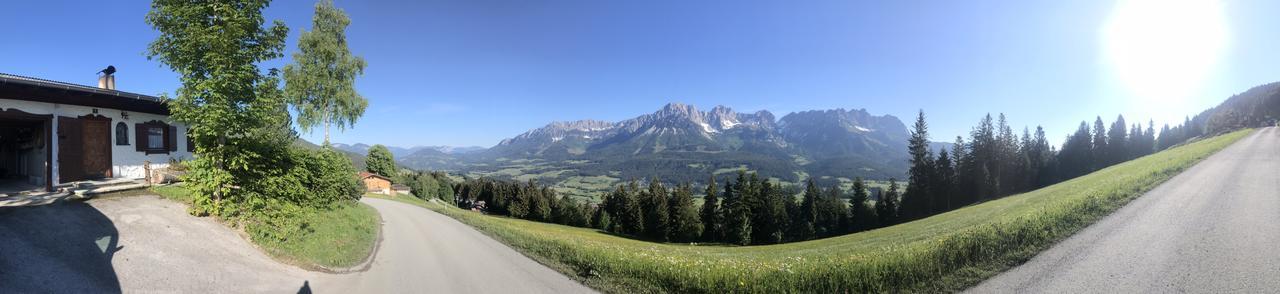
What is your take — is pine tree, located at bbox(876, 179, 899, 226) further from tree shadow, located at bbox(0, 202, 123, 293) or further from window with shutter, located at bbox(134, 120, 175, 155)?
window with shutter, located at bbox(134, 120, 175, 155)

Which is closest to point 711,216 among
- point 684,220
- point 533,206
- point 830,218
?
point 684,220

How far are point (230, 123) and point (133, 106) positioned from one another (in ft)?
41.9

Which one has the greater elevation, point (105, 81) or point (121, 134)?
point (105, 81)

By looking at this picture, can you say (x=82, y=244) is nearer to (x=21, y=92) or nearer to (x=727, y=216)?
(x=21, y=92)

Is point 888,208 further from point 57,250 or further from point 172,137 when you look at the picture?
point 172,137

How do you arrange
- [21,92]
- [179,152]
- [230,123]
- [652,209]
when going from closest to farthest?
[230,123] → [21,92] → [179,152] → [652,209]

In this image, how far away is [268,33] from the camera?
1448 centimetres

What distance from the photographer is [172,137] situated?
21.3 m

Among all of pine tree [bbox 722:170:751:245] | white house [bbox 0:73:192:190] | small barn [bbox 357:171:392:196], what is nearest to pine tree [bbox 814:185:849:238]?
pine tree [bbox 722:170:751:245]

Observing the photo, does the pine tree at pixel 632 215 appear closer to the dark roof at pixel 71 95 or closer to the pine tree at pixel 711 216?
the pine tree at pixel 711 216

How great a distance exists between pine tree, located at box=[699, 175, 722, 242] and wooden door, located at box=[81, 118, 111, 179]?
179ft

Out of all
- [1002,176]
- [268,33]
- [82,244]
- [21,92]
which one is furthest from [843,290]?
[1002,176]

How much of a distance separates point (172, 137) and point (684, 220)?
165 ft

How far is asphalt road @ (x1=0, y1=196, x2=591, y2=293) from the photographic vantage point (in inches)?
326
